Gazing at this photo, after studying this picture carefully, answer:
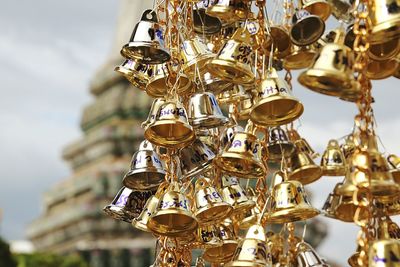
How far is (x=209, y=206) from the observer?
419 centimetres

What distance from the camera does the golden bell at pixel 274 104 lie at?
12.9 ft

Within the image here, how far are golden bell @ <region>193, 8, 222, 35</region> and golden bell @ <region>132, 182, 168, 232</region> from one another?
96 centimetres

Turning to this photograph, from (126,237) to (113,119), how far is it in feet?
12.0

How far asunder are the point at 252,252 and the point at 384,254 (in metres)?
0.86

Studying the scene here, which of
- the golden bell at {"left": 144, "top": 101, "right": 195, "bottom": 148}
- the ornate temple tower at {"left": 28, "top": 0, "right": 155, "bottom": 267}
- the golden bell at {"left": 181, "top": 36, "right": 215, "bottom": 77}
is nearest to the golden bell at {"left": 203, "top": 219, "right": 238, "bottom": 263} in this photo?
the golden bell at {"left": 144, "top": 101, "right": 195, "bottom": 148}

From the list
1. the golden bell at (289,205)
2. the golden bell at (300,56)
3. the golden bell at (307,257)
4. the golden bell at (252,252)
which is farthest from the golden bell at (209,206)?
the golden bell at (300,56)

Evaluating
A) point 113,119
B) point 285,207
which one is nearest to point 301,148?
point 285,207

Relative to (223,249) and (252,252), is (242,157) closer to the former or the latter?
(252,252)

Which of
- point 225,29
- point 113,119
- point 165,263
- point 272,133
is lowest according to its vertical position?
point 165,263

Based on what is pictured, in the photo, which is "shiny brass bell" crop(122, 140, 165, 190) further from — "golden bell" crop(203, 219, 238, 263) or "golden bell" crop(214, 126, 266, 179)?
"golden bell" crop(203, 219, 238, 263)

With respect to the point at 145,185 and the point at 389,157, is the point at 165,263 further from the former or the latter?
the point at 389,157

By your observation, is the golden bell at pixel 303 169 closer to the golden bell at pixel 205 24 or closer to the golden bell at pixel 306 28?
the golden bell at pixel 205 24

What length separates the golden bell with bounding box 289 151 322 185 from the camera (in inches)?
190

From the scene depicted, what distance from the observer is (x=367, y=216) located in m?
3.19
